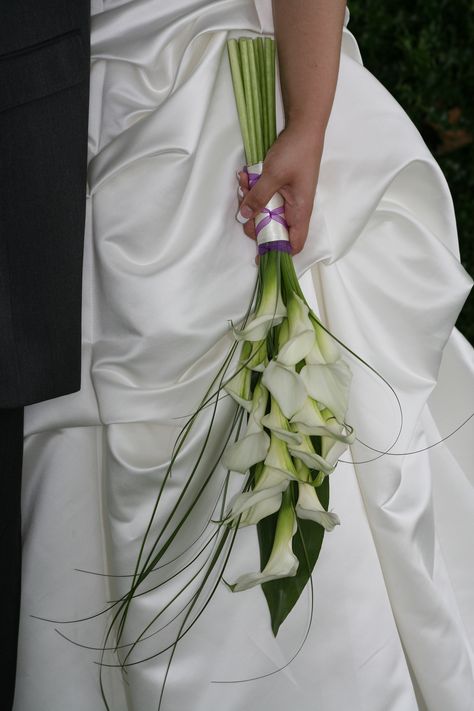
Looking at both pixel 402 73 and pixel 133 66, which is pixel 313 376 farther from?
pixel 402 73


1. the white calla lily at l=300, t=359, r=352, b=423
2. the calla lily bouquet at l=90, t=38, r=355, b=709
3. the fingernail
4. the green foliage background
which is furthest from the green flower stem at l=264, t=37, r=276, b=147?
the green foliage background

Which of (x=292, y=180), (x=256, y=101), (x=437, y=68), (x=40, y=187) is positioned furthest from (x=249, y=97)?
(x=437, y=68)

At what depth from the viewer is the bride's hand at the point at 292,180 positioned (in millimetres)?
1144

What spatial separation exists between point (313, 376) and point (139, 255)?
0.36m

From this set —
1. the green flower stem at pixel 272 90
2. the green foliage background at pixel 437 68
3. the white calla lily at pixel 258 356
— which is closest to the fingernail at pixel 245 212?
the green flower stem at pixel 272 90

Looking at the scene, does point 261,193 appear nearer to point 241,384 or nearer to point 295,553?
point 241,384

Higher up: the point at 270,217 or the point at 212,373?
the point at 270,217

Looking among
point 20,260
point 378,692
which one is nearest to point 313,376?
point 20,260

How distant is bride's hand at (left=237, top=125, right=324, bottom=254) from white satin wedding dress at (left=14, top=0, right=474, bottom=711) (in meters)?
0.05

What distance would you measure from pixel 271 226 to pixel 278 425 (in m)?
0.32

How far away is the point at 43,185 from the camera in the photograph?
108 centimetres

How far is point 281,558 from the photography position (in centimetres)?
101

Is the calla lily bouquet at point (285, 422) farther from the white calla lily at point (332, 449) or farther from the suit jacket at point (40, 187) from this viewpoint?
the suit jacket at point (40, 187)

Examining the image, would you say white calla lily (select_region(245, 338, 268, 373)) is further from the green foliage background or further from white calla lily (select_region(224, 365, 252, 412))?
the green foliage background
